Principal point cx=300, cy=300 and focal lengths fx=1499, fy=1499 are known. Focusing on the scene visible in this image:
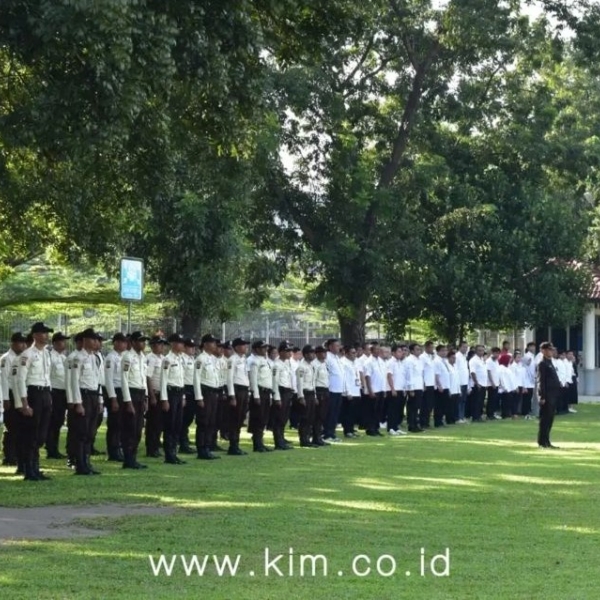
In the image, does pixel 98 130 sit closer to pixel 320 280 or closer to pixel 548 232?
pixel 320 280

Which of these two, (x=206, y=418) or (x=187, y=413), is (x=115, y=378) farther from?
(x=187, y=413)

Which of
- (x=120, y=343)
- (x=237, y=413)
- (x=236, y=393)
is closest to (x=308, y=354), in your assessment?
(x=236, y=393)

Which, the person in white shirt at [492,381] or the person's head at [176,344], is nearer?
the person's head at [176,344]

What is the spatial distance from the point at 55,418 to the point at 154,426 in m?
1.50

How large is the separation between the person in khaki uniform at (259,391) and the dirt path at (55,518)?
884 cm

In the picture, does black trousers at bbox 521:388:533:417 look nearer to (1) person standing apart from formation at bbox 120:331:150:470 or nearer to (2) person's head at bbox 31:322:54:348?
(1) person standing apart from formation at bbox 120:331:150:470

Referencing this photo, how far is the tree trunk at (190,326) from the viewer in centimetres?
3268

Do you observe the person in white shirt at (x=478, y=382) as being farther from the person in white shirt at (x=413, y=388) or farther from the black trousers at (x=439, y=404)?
the person in white shirt at (x=413, y=388)

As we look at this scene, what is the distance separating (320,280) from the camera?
39.2 meters

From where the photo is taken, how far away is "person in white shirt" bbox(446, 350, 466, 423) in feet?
114

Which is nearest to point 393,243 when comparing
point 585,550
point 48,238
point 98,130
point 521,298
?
point 521,298

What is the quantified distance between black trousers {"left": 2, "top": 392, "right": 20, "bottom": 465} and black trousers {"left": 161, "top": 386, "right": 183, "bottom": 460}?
220cm

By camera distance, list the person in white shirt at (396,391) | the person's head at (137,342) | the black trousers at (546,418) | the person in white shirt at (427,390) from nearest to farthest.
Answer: the person's head at (137,342) → the black trousers at (546,418) → the person in white shirt at (396,391) → the person in white shirt at (427,390)

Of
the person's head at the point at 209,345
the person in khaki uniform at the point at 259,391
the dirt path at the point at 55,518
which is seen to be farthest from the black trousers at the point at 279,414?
the dirt path at the point at 55,518
